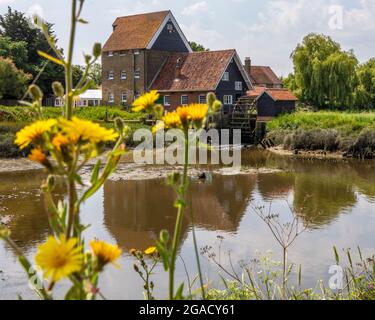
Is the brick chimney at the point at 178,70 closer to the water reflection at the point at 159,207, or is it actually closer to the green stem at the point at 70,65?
the water reflection at the point at 159,207

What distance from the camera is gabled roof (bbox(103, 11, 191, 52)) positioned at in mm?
32375

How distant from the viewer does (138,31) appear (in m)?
33.5

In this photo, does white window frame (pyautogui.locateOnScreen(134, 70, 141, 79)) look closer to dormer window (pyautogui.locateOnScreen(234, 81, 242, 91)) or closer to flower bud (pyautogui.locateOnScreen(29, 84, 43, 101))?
dormer window (pyautogui.locateOnScreen(234, 81, 242, 91))

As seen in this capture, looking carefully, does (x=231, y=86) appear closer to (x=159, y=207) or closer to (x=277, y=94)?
(x=277, y=94)

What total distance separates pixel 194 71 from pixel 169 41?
366 centimetres

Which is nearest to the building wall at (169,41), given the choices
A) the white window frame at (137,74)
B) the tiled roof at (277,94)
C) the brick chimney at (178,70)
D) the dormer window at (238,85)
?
the brick chimney at (178,70)

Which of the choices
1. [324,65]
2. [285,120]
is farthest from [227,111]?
[324,65]

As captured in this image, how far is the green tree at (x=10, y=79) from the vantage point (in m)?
29.1

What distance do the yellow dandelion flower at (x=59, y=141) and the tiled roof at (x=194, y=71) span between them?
28211 millimetres

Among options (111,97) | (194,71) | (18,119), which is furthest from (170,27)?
(18,119)

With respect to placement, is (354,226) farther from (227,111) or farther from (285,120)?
(227,111)

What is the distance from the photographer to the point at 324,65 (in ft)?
101

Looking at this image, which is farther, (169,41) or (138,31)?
(138,31)

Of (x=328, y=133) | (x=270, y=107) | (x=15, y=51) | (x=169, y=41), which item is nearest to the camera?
(x=328, y=133)
